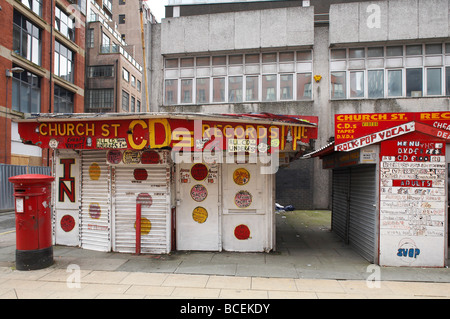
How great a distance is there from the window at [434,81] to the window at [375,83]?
228 centimetres

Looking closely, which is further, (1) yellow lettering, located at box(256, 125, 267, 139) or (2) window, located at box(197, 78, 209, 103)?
(2) window, located at box(197, 78, 209, 103)

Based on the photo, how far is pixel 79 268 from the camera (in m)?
6.20

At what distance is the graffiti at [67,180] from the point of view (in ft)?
25.4

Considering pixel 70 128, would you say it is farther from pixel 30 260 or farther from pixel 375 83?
pixel 375 83

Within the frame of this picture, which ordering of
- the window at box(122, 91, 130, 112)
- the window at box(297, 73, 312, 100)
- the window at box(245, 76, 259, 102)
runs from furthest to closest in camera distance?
the window at box(122, 91, 130, 112) < the window at box(245, 76, 259, 102) < the window at box(297, 73, 312, 100)

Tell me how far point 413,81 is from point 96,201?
636 inches

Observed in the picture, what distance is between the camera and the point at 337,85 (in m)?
16.2

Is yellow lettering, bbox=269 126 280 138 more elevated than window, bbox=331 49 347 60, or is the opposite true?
window, bbox=331 49 347 60

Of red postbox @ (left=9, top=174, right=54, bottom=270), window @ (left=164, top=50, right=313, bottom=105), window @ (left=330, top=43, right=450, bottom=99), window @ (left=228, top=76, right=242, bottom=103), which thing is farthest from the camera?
window @ (left=228, top=76, right=242, bottom=103)

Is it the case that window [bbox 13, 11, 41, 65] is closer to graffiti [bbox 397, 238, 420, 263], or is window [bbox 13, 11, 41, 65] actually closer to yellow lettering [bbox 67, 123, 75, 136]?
yellow lettering [bbox 67, 123, 75, 136]

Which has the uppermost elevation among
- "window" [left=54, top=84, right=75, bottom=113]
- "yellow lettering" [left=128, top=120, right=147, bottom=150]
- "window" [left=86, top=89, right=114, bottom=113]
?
"window" [left=86, top=89, right=114, bottom=113]

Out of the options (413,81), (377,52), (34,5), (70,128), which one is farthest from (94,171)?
(34,5)

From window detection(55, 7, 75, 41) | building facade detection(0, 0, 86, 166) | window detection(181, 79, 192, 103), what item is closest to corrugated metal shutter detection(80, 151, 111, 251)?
window detection(181, 79, 192, 103)

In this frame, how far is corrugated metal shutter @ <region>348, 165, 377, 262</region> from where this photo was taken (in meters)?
6.78
